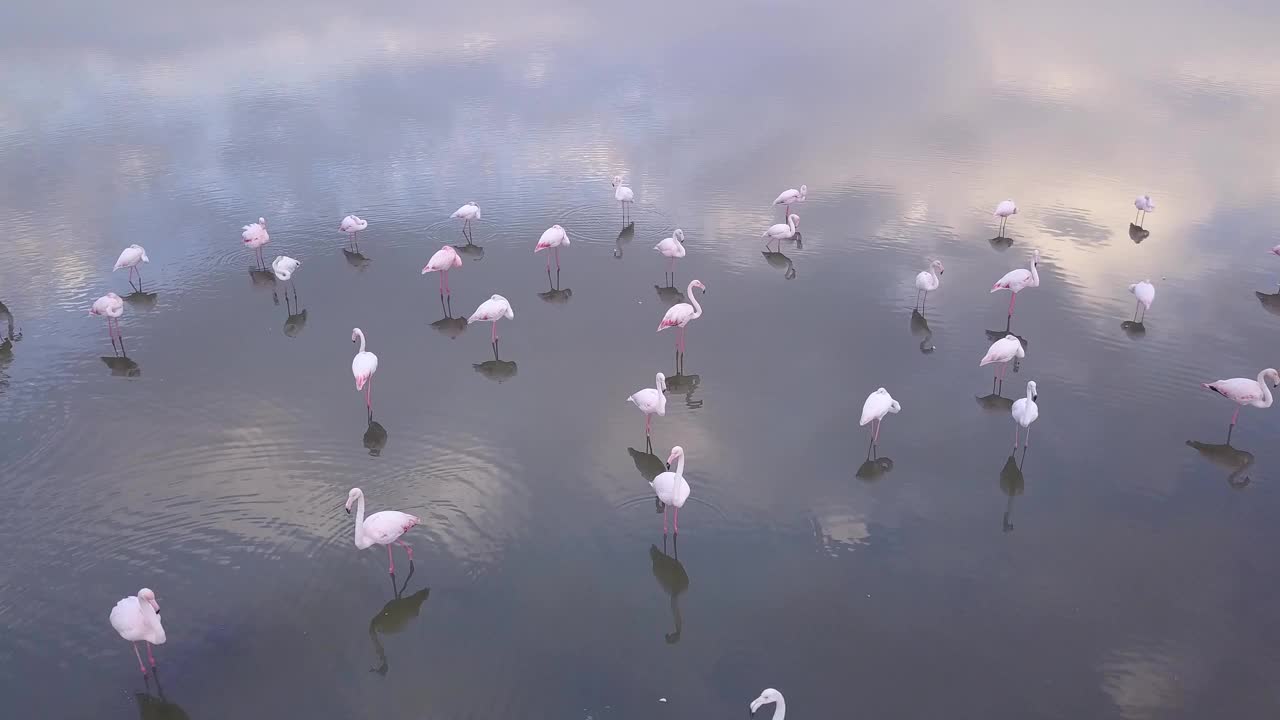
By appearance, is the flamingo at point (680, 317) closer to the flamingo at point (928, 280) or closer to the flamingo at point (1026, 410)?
the flamingo at point (928, 280)

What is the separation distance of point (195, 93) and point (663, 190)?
49.7 ft

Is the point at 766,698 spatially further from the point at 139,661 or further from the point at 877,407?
the point at 139,661

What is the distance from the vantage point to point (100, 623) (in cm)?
950

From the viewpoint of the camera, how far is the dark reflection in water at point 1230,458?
11734 millimetres

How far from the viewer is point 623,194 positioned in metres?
18.9

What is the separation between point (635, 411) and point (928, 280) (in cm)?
575

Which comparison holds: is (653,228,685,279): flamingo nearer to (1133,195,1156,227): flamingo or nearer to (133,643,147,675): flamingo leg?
(1133,195,1156,227): flamingo

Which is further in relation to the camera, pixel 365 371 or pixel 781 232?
pixel 781 232

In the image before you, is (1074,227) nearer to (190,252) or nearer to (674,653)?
(674,653)

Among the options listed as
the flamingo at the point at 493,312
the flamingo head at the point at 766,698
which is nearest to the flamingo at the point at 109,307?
the flamingo at the point at 493,312

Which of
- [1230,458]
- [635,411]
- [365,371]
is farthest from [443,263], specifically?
[1230,458]

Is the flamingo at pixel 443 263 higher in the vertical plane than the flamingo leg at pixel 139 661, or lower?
higher

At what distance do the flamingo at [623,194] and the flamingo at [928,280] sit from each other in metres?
5.99

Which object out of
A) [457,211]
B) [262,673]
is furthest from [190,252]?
[262,673]
